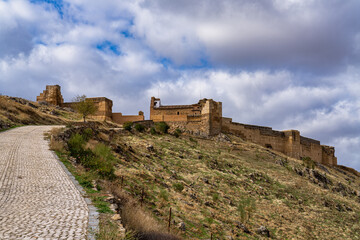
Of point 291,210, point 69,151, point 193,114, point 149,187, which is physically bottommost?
point 291,210

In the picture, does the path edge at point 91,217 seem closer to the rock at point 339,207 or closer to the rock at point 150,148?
the rock at point 150,148

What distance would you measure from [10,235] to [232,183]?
1442cm

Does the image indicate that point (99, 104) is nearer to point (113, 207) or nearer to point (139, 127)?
point (139, 127)

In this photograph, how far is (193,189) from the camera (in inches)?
583

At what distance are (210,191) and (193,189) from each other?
0.92 meters

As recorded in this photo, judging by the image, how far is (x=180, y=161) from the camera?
19359mm

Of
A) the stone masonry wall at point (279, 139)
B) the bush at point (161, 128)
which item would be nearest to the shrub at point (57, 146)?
the bush at point (161, 128)

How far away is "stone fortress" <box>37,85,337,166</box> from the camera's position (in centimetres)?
2994

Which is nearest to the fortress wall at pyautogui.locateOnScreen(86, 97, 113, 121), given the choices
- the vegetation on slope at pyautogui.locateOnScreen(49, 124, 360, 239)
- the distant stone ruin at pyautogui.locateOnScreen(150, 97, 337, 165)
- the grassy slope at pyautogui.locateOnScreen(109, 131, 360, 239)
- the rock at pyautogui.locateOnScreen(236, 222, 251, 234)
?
the distant stone ruin at pyautogui.locateOnScreen(150, 97, 337, 165)

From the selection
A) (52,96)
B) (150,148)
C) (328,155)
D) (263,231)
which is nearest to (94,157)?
(150,148)

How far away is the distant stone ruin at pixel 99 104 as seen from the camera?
33625mm

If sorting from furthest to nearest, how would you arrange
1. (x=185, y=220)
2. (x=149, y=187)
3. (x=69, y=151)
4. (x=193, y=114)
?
1. (x=193, y=114)
2. (x=69, y=151)
3. (x=149, y=187)
4. (x=185, y=220)

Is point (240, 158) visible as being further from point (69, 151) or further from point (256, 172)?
point (69, 151)

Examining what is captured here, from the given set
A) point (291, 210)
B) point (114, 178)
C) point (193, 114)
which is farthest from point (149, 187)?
point (193, 114)
